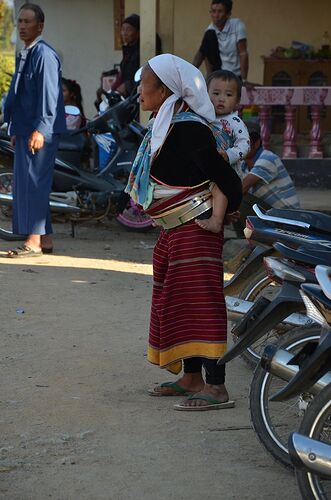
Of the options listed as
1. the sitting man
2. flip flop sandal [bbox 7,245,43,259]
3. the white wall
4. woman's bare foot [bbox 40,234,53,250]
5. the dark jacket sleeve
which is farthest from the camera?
the white wall

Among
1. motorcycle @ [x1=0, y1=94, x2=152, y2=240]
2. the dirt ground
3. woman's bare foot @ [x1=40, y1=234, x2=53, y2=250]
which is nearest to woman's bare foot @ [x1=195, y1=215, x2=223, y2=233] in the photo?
the dirt ground

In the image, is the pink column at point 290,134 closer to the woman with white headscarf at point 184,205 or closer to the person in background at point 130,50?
the person in background at point 130,50

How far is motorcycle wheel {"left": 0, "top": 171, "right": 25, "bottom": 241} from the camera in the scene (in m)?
9.30

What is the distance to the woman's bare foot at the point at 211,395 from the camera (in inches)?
195

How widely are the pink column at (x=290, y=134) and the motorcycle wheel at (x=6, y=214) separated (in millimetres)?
3440

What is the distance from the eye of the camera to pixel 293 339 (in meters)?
4.17

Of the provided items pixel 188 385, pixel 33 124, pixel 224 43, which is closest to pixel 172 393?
pixel 188 385

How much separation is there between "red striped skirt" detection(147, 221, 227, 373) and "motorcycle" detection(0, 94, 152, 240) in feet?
14.3

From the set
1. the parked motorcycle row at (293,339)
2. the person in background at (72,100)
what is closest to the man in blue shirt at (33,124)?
the person in background at (72,100)

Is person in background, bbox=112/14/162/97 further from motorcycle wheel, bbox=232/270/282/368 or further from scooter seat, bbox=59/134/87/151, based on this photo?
motorcycle wheel, bbox=232/270/282/368

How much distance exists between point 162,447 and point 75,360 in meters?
1.39

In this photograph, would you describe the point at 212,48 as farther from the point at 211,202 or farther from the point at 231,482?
the point at 231,482

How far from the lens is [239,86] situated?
18.8 feet

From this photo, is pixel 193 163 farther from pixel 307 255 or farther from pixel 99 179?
pixel 99 179
